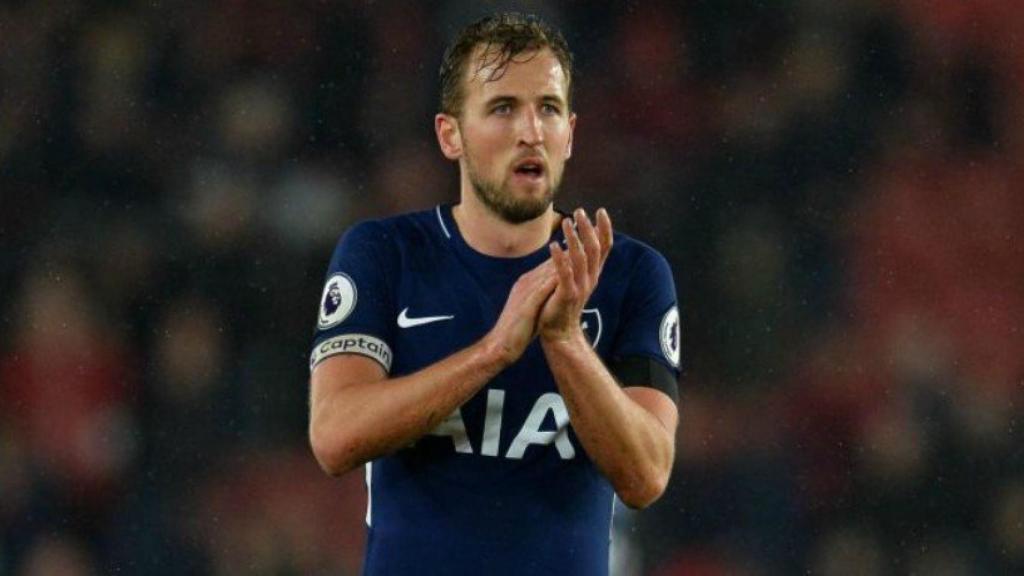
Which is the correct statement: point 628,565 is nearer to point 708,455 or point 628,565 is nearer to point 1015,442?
point 708,455

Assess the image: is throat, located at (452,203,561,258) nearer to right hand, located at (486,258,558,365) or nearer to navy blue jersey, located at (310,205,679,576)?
navy blue jersey, located at (310,205,679,576)

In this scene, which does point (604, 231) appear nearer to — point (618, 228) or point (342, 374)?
point (342, 374)

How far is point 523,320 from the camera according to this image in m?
2.12

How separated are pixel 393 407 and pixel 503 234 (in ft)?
1.39

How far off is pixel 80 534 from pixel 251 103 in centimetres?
143

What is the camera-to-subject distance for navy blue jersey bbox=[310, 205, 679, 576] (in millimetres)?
2316

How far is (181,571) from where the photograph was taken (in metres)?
4.45

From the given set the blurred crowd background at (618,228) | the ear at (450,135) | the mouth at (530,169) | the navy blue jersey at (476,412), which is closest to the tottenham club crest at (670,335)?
the navy blue jersey at (476,412)

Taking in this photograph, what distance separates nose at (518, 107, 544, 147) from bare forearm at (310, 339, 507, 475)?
Result: 368 mm

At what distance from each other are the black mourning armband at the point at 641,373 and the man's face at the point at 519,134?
27 centimetres

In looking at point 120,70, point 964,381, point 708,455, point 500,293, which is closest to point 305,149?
point 120,70

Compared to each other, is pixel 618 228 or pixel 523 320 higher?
pixel 618 228

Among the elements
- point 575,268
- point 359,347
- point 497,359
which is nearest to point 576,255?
point 575,268

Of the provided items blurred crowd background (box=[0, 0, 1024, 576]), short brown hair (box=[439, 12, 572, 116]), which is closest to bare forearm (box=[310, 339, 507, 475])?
short brown hair (box=[439, 12, 572, 116])
